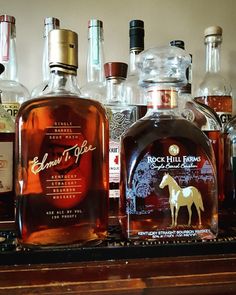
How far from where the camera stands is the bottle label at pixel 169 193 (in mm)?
523

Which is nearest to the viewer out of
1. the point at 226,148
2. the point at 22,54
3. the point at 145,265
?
the point at 145,265

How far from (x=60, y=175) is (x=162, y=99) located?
17 centimetres

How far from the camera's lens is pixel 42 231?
1.64ft

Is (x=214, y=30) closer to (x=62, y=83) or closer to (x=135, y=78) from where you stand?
(x=135, y=78)

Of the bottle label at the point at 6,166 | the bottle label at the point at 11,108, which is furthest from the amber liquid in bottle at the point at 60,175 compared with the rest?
the bottle label at the point at 11,108

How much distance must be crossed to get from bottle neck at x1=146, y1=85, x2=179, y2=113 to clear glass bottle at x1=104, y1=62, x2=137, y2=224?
11cm

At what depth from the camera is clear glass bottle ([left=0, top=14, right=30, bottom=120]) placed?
30.3 inches

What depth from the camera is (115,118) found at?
0.68 metres

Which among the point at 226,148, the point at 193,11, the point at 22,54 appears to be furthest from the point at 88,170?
the point at 193,11

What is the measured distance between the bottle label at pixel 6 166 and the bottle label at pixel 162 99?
215 millimetres

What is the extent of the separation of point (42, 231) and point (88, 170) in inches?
3.6

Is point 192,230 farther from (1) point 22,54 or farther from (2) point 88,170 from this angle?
(1) point 22,54

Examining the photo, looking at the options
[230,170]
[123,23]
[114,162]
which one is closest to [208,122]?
[230,170]

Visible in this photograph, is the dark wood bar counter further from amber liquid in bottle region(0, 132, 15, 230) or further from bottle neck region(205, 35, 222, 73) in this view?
bottle neck region(205, 35, 222, 73)
